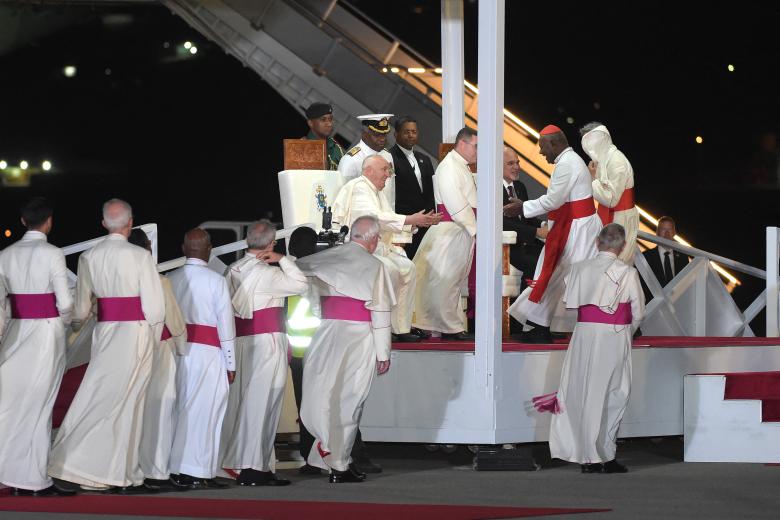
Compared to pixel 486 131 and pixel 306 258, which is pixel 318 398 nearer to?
pixel 306 258

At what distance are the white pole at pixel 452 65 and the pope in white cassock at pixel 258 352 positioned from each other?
140 inches

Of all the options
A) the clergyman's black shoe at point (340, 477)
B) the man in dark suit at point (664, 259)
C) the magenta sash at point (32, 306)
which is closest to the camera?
the magenta sash at point (32, 306)

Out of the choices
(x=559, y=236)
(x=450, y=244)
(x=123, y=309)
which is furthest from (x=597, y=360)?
(x=123, y=309)

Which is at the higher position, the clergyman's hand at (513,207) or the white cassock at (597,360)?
the clergyman's hand at (513,207)

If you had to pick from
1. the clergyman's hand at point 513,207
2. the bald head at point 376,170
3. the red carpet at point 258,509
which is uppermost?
the bald head at point 376,170

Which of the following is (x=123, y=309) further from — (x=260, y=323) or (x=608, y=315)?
(x=608, y=315)

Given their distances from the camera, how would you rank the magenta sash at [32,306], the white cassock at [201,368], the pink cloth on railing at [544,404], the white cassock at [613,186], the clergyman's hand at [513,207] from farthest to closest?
the white cassock at [613,186] < the clergyman's hand at [513,207] < the pink cloth on railing at [544,404] < the white cassock at [201,368] < the magenta sash at [32,306]

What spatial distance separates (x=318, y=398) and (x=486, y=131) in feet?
6.54

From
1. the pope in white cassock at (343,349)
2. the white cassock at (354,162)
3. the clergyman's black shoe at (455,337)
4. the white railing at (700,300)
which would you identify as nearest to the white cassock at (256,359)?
the pope in white cassock at (343,349)

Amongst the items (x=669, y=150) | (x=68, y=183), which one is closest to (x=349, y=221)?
(x=669, y=150)

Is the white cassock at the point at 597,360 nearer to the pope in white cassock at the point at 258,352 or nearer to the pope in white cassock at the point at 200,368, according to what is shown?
the pope in white cassock at the point at 258,352

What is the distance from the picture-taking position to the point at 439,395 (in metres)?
9.15

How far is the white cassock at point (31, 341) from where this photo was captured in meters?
7.62

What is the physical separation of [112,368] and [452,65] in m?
4.89
